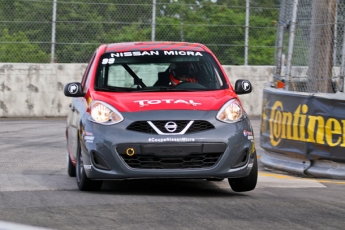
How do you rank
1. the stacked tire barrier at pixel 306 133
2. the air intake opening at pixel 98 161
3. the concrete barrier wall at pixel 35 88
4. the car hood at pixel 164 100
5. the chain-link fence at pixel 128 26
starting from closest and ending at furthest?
the air intake opening at pixel 98 161 → the car hood at pixel 164 100 → the stacked tire barrier at pixel 306 133 → the chain-link fence at pixel 128 26 → the concrete barrier wall at pixel 35 88

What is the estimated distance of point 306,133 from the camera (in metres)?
11.8

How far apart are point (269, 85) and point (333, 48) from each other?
112cm

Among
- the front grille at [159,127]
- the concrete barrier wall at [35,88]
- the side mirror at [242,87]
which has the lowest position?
the concrete barrier wall at [35,88]

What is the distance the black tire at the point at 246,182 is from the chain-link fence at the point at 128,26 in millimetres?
12361

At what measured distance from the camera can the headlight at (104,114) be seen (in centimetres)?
883

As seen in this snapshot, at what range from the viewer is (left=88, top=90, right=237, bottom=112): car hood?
8.88 meters

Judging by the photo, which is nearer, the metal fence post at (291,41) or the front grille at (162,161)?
the front grille at (162,161)

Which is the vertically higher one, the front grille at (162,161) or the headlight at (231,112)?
the headlight at (231,112)

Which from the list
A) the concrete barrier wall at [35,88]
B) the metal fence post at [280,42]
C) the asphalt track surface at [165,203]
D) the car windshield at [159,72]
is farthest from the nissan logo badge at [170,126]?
the concrete barrier wall at [35,88]

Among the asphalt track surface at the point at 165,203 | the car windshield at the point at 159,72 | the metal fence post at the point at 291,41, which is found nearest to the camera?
the asphalt track surface at the point at 165,203

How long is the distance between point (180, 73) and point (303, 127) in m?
2.58

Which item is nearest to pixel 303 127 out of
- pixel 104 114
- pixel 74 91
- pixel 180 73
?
pixel 180 73

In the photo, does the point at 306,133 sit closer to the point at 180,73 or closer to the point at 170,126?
the point at 180,73

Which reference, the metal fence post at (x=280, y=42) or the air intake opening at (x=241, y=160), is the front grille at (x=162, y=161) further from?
the metal fence post at (x=280, y=42)
